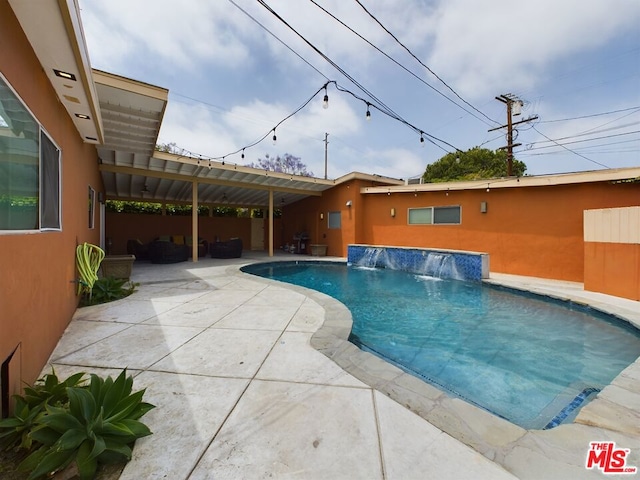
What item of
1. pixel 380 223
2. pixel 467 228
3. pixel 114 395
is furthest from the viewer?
pixel 380 223

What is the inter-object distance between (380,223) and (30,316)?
393 inches

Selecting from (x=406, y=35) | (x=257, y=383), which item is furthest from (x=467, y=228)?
(x=257, y=383)

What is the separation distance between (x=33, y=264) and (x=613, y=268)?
800cm

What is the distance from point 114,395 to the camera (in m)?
1.60

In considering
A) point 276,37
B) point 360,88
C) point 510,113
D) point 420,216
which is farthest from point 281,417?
point 510,113

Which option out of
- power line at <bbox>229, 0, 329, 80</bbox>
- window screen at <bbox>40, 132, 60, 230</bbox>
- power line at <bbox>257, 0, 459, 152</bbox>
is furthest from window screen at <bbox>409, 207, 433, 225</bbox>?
window screen at <bbox>40, 132, 60, 230</bbox>

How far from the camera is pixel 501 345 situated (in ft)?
11.3

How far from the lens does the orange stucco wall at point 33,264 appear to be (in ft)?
5.33

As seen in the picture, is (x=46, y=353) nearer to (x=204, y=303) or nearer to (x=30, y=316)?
(x=30, y=316)

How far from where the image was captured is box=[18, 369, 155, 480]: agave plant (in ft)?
4.01

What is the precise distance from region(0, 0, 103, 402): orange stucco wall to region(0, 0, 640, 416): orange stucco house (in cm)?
1

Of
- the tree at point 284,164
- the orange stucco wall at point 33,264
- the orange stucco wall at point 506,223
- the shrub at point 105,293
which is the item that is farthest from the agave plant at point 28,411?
the tree at point 284,164

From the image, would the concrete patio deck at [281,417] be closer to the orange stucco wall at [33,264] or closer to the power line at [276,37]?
the orange stucco wall at [33,264]

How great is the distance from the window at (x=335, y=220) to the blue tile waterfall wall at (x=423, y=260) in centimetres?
186
